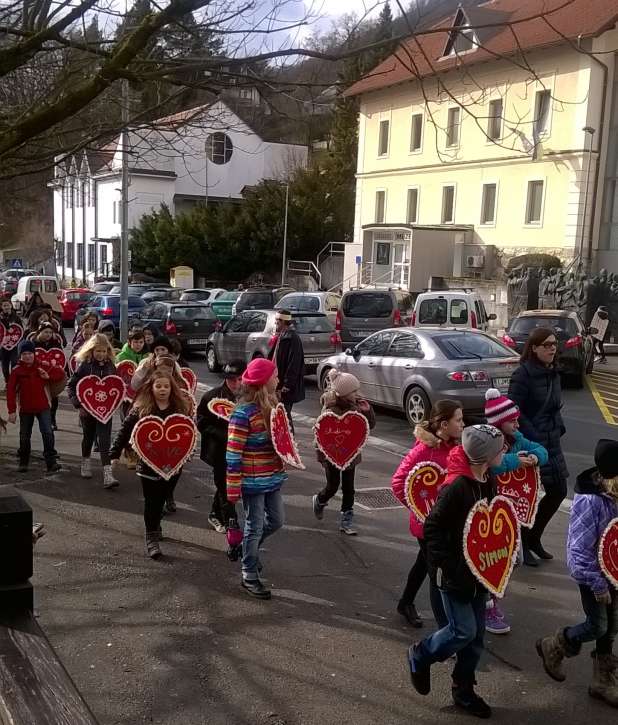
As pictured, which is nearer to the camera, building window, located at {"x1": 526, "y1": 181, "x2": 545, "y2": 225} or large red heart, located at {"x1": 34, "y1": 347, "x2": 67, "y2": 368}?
large red heart, located at {"x1": 34, "y1": 347, "x2": 67, "y2": 368}

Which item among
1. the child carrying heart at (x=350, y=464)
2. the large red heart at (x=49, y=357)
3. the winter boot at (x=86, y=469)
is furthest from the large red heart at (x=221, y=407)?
the large red heart at (x=49, y=357)

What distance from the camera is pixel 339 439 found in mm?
6809

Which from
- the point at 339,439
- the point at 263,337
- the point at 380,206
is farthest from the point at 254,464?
the point at 380,206

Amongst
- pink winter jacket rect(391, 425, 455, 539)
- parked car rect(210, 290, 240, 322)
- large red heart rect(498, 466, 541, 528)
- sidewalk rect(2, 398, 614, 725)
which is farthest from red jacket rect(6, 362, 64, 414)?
parked car rect(210, 290, 240, 322)

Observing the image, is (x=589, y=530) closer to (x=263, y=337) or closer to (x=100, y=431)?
(x=100, y=431)

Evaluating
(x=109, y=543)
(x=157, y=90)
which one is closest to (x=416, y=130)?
(x=157, y=90)

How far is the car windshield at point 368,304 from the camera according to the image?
18594mm

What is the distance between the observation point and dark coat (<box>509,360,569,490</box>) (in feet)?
20.5

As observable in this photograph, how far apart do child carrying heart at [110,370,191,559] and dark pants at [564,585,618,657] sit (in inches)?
127

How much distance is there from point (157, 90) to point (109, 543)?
458 cm

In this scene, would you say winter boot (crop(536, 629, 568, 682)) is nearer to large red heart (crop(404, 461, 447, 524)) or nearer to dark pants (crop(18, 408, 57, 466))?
large red heart (crop(404, 461, 447, 524))

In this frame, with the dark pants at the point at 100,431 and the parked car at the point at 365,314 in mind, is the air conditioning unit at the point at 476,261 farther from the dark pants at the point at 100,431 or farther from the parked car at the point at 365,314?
the dark pants at the point at 100,431

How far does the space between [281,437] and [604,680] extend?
8.18 ft

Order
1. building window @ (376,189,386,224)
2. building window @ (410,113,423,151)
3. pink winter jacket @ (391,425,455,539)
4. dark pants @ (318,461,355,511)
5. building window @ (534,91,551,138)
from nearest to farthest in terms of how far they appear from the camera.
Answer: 1. pink winter jacket @ (391,425,455,539)
2. dark pants @ (318,461,355,511)
3. building window @ (534,91,551,138)
4. building window @ (410,113,423,151)
5. building window @ (376,189,386,224)
